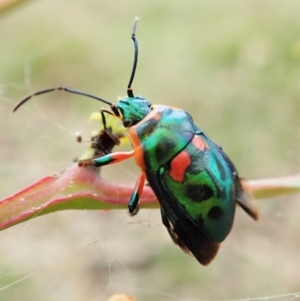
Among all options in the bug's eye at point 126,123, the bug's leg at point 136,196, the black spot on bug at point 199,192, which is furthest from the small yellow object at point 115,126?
the black spot on bug at point 199,192

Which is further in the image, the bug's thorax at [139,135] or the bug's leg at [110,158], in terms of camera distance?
the bug's thorax at [139,135]

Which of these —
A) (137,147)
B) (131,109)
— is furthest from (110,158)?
(131,109)

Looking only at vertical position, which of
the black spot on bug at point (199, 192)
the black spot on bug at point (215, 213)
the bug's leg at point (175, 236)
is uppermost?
the black spot on bug at point (199, 192)

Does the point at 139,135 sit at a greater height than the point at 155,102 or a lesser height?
greater

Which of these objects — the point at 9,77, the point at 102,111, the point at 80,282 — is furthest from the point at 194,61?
the point at 102,111

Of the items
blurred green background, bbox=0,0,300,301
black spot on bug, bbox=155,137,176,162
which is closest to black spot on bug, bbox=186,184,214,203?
black spot on bug, bbox=155,137,176,162

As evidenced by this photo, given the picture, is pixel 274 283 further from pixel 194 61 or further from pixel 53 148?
pixel 194 61

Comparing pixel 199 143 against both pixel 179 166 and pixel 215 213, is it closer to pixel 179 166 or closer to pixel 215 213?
pixel 179 166

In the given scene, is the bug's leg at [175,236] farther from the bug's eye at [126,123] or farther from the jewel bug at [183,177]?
the bug's eye at [126,123]
